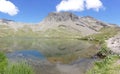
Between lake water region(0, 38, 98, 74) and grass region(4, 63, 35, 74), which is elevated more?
grass region(4, 63, 35, 74)

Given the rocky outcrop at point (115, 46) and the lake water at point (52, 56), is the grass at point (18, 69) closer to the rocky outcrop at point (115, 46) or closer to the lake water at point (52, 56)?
the lake water at point (52, 56)

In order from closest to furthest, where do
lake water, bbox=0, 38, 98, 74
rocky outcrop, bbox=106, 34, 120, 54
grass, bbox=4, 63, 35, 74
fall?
grass, bbox=4, 63, 35, 74, lake water, bbox=0, 38, 98, 74, rocky outcrop, bbox=106, 34, 120, 54

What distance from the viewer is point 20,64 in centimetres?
1808

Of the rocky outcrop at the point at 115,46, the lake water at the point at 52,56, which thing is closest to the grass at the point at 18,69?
the lake water at the point at 52,56

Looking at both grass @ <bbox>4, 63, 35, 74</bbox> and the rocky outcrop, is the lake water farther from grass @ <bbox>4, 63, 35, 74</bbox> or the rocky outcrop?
grass @ <bbox>4, 63, 35, 74</bbox>

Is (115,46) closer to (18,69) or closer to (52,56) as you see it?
(52,56)

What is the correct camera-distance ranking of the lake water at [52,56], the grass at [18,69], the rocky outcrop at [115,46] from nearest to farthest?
the grass at [18,69] < the lake water at [52,56] < the rocky outcrop at [115,46]

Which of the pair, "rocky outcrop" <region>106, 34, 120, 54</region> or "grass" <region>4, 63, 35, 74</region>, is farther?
"rocky outcrop" <region>106, 34, 120, 54</region>

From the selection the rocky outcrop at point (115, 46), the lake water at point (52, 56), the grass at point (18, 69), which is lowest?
the lake water at point (52, 56)

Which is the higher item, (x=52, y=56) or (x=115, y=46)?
(x=115, y=46)

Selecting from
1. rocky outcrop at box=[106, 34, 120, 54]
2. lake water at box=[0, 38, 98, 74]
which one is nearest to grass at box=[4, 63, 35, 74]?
lake water at box=[0, 38, 98, 74]

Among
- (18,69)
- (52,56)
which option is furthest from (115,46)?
(18,69)

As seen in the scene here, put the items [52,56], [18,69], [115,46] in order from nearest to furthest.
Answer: [18,69], [115,46], [52,56]

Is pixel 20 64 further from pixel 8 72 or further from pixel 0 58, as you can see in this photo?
pixel 0 58
